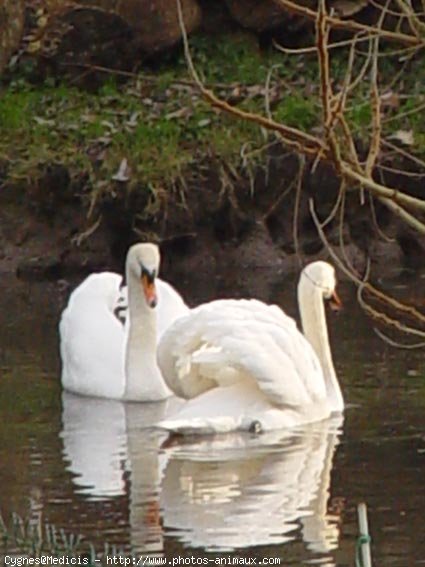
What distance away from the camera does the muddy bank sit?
2117cm

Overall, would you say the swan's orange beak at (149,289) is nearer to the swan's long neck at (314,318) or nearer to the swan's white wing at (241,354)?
the swan's long neck at (314,318)

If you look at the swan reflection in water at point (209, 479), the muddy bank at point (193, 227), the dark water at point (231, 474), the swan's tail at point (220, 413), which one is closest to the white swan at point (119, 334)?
the dark water at point (231, 474)

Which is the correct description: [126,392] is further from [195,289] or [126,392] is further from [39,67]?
[39,67]

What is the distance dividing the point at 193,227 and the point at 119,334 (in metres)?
7.21

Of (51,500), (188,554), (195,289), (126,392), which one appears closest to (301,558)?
(188,554)

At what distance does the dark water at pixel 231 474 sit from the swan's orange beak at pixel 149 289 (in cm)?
74

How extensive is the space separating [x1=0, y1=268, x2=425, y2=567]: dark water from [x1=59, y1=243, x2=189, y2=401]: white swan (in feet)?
0.60

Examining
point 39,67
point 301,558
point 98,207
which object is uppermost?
point 39,67

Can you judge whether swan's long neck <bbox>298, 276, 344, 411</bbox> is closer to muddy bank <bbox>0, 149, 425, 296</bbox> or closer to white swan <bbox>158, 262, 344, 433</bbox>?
white swan <bbox>158, 262, 344, 433</bbox>

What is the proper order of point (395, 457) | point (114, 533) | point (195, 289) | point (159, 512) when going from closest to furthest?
point (114, 533) < point (159, 512) < point (395, 457) < point (195, 289)

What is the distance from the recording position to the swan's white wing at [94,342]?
1353 cm

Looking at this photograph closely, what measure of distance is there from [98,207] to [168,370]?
32.3 feet

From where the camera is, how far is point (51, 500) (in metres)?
9.45

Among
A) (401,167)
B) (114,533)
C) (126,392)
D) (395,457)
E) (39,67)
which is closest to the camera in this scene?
(114,533)
